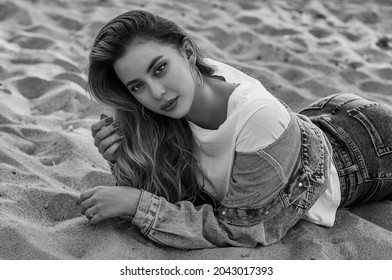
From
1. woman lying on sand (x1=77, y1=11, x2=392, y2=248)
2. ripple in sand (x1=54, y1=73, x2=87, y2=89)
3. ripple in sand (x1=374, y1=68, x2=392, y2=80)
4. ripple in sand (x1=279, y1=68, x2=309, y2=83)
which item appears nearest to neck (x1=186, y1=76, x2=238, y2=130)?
woman lying on sand (x1=77, y1=11, x2=392, y2=248)

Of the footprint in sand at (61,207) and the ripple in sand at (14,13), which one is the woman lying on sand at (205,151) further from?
the ripple in sand at (14,13)

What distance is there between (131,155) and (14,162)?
66cm

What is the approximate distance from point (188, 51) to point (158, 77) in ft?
0.66

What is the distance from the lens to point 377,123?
7.93 ft

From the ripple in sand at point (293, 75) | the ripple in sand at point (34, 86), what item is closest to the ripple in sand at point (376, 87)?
the ripple in sand at point (293, 75)

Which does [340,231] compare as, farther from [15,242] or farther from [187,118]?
[15,242]

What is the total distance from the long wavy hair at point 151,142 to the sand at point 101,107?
23cm

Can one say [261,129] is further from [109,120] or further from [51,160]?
[51,160]

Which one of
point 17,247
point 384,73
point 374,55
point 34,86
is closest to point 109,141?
point 17,247

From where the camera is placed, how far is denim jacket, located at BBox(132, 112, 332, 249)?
2.05m

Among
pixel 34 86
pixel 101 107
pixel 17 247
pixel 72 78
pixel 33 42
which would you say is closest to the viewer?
pixel 17 247

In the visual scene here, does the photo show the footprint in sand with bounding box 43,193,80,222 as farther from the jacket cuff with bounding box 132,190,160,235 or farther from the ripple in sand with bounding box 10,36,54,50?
the ripple in sand with bounding box 10,36,54,50

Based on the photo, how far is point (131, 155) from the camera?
2279mm

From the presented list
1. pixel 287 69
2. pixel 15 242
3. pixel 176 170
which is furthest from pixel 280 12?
pixel 15 242
